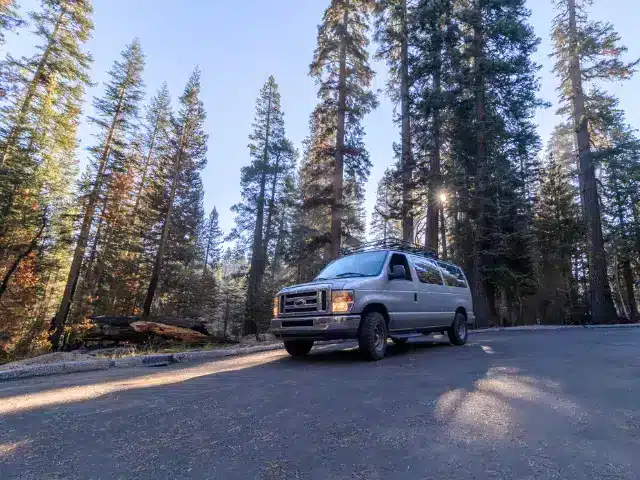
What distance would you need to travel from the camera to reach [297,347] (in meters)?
7.83

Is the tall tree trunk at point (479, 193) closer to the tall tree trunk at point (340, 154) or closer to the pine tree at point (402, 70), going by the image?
the pine tree at point (402, 70)

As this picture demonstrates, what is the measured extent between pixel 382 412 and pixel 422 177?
1609cm

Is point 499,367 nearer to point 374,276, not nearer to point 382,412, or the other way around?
point 374,276

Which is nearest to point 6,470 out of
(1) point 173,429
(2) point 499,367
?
(1) point 173,429

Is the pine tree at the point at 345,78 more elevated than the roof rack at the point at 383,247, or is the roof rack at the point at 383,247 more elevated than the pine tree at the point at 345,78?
the pine tree at the point at 345,78

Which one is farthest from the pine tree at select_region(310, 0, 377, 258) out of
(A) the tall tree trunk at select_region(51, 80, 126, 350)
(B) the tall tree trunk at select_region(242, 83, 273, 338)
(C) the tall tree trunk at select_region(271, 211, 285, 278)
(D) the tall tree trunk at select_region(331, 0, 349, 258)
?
Answer: (C) the tall tree trunk at select_region(271, 211, 285, 278)

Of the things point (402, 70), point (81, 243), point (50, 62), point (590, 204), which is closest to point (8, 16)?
point (50, 62)

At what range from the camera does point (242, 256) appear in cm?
3378

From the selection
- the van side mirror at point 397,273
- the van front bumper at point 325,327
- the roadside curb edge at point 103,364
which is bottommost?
the roadside curb edge at point 103,364

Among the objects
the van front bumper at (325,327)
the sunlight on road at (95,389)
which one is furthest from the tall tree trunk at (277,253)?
the sunlight on road at (95,389)

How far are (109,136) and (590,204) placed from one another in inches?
1218

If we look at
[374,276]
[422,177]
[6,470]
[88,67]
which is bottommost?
[6,470]

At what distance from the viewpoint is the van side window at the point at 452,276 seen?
9.81 meters

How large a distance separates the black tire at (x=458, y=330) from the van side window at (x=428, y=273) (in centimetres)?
139
